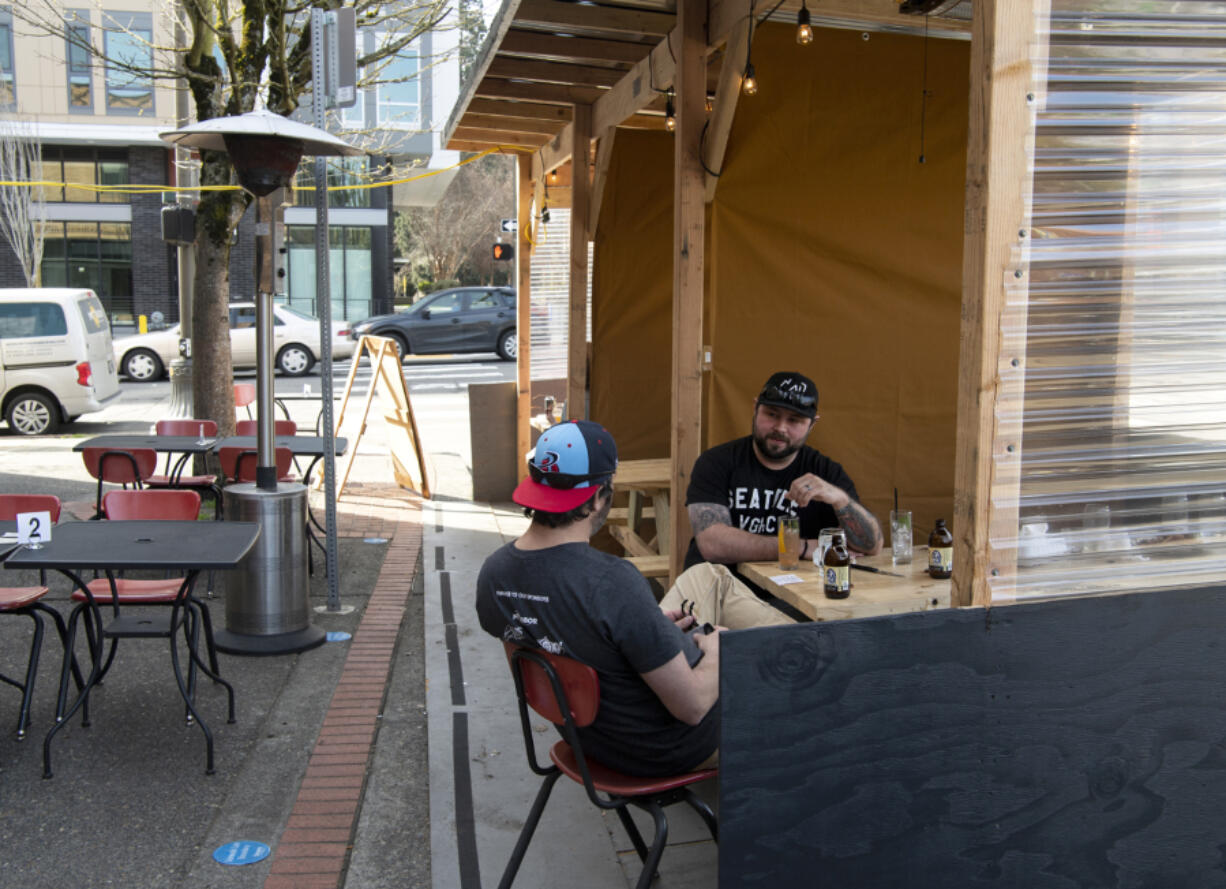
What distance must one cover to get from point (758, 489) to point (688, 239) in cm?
A: 128

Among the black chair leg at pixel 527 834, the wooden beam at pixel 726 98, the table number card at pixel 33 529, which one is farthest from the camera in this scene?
the wooden beam at pixel 726 98

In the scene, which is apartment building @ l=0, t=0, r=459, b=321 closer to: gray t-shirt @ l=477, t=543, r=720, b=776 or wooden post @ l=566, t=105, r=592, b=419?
wooden post @ l=566, t=105, r=592, b=419

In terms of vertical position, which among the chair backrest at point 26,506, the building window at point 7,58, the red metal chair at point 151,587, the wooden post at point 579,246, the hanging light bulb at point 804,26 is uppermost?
the building window at point 7,58

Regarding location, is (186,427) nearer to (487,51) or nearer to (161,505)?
(161,505)

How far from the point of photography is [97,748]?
4.29 m

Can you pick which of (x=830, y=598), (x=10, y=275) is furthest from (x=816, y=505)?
(x=10, y=275)

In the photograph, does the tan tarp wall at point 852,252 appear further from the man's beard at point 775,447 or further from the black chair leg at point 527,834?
the black chair leg at point 527,834

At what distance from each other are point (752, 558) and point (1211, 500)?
165cm

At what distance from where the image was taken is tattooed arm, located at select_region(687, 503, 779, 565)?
13.1 feet

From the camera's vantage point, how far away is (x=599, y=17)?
547 centimetres

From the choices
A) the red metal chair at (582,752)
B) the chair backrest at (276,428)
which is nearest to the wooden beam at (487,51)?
the chair backrest at (276,428)

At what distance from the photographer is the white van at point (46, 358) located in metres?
12.7

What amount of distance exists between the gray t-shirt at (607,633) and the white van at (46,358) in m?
11.8

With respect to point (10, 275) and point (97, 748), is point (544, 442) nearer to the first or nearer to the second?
point (97, 748)
